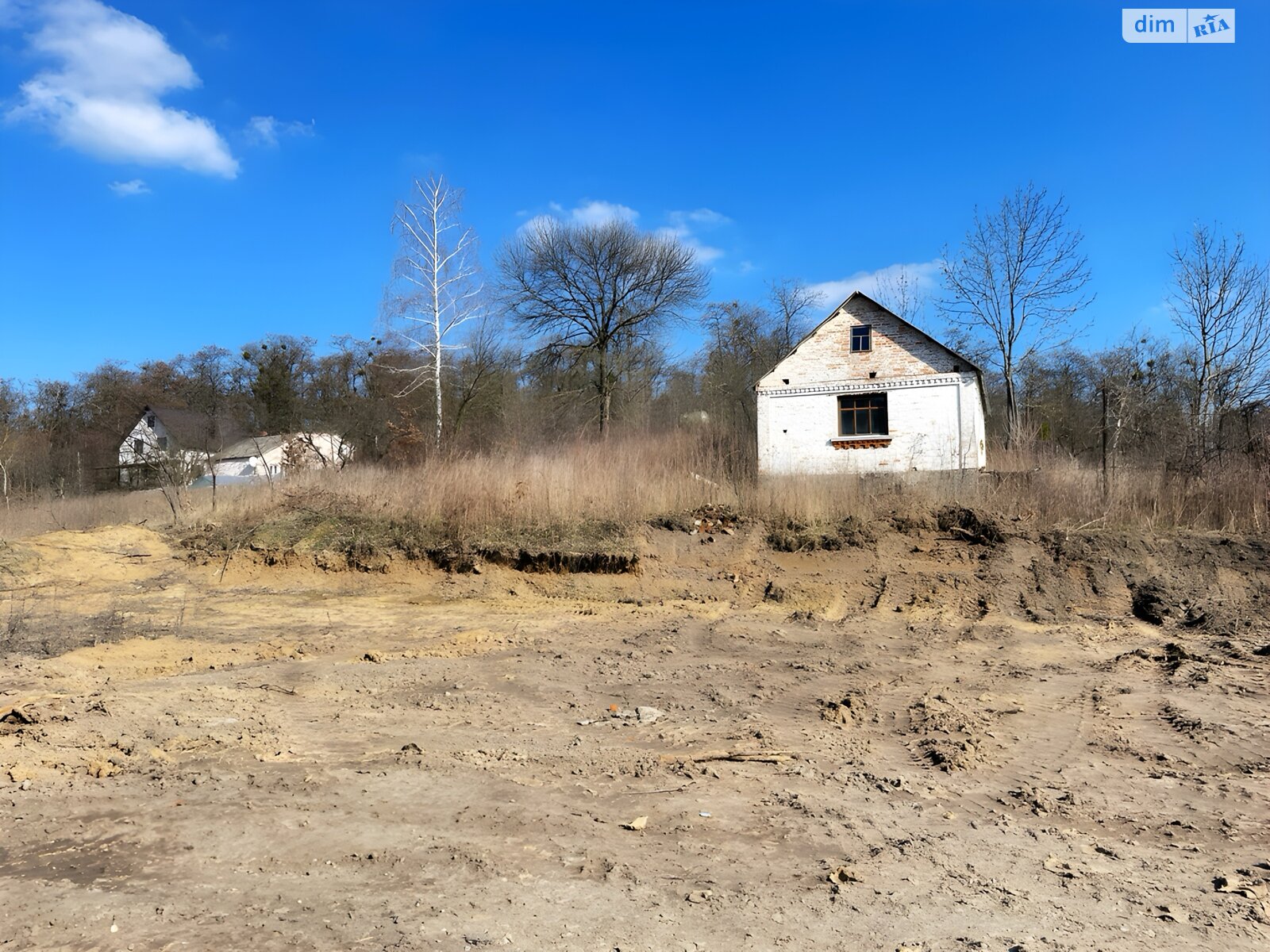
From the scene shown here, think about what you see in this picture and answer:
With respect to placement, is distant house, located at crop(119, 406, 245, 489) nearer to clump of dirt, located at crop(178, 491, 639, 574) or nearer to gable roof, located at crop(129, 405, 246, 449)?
gable roof, located at crop(129, 405, 246, 449)

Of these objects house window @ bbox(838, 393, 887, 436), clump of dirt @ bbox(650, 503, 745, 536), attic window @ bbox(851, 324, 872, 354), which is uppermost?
attic window @ bbox(851, 324, 872, 354)

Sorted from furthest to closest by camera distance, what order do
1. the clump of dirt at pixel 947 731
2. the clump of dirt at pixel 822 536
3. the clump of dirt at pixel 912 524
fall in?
the clump of dirt at pixel 912 524 → the clump of dirt at pixel 822 536 → the clump of dirt at pixel 947 731

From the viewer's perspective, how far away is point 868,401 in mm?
23578

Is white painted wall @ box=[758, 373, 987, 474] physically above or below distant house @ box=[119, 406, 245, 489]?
below

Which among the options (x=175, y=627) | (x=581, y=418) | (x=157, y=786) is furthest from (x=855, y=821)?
(x=581, y=418)

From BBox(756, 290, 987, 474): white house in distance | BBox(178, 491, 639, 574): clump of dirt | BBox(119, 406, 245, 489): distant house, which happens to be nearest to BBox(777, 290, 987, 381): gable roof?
BBox(756, 290, 987, 474): white house in distance

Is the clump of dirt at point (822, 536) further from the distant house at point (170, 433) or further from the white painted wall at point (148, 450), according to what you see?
the distant house at point (170, 433)

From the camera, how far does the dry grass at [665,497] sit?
14.0 metres

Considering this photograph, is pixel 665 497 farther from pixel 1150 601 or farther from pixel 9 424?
pixel 9 424

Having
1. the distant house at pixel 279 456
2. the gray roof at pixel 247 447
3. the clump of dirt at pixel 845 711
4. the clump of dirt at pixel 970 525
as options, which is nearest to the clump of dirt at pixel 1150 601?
the clump of dirt at pixel 970 525

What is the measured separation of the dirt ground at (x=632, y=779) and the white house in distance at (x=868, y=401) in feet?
38.7

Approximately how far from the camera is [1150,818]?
4688mm

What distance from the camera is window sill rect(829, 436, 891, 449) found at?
76.4 feet

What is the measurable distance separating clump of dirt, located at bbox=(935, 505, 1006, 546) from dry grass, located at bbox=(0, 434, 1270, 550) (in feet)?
1.09
